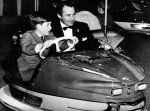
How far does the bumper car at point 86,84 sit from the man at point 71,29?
578 millimetres

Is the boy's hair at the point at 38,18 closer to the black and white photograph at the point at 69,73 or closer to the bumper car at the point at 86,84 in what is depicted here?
the black and white photograph at the point at 69,73

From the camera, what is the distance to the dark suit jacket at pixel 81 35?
408 cm

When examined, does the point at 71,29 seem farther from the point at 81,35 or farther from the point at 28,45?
the point at 28,45

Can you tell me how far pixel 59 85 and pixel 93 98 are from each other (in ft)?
1.18

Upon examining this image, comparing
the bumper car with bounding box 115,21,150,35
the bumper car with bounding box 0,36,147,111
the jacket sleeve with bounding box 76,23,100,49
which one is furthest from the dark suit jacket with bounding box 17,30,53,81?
the bumper car with bounding box 115,21,150,35

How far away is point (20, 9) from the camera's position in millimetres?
17203

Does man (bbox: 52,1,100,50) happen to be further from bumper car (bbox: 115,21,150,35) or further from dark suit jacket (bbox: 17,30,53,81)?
bumper car (bbox: 115,21,150,35)

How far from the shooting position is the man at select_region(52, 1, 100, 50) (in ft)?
13.1

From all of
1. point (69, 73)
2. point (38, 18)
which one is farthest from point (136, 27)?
point (69, 73)

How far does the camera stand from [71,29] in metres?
4.07

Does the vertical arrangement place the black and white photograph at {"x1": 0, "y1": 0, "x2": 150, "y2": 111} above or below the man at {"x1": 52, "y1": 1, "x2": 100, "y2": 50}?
below

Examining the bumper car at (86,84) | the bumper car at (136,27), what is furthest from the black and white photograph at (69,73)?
the bumper car at (136,27)

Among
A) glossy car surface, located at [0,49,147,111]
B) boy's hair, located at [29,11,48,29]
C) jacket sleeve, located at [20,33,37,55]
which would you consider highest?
boy's hair, located at [29,11,48,29]

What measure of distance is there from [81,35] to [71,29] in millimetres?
166
